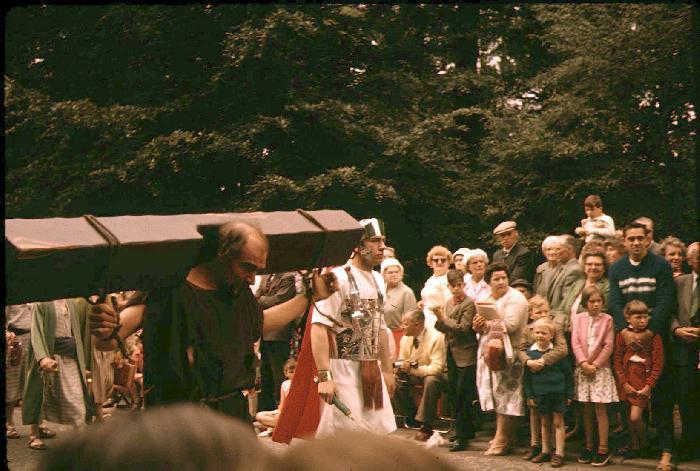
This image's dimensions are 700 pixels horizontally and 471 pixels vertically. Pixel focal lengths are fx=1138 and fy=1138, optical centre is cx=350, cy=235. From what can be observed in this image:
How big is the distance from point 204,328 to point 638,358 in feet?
15.8

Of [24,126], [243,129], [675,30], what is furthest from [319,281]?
[24,126]

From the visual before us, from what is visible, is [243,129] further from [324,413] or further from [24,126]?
[324,413]

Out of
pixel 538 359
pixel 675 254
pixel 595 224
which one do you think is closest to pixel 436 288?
pixel 595 224

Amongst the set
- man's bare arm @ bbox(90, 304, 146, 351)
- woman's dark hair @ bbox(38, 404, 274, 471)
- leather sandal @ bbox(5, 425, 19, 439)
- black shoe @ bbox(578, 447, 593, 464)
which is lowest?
leather sandal @ bbox(5, 425, 19, 439)

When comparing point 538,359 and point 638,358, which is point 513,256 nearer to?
point 538,359

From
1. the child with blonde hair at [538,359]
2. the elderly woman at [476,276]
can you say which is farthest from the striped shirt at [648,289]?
the elderly woman at [476,276]

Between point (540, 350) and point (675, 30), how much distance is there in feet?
24.0

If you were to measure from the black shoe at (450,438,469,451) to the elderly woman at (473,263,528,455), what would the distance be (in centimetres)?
25

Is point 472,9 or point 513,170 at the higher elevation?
point 472,9

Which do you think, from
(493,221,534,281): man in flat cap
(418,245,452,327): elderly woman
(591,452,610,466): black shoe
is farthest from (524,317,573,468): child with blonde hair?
(493,221,534,281): man in flat cap

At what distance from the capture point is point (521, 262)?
10742 millimetres

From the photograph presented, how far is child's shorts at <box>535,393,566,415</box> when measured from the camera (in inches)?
340

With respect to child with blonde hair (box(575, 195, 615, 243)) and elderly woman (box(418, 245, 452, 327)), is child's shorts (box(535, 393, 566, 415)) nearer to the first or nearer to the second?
elderly woman (box(418, 245, 452, 327))

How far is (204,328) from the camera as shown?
445 centimetres
